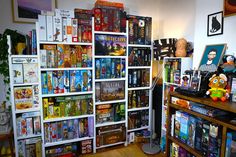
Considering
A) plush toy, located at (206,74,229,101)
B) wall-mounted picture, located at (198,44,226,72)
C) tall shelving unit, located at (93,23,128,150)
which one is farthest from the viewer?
tall shelving unit, located at (93,23,128,150)

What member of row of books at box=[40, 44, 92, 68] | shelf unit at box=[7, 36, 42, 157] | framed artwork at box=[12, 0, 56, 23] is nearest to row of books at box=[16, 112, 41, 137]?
shelf unit at box=[7, 36, 42, 157]

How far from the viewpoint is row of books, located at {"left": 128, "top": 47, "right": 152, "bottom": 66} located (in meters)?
2.46

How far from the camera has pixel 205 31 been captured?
6.05 feet

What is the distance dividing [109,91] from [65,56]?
0.76 meters

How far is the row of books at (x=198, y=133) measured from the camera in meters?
1.31

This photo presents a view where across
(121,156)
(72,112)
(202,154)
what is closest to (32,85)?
(72,112)

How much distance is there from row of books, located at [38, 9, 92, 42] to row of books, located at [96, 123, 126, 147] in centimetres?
126

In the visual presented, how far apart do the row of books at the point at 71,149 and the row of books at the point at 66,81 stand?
0.74 metres

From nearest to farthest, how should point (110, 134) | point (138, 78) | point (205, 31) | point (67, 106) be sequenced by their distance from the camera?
point (205, 31) → point (67, 106) → point (110, 134) → point (138, 78)

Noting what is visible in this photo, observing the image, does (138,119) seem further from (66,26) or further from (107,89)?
(66,26)

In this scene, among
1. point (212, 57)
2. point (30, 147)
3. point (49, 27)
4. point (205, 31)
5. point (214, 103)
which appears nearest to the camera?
point (214, 103)

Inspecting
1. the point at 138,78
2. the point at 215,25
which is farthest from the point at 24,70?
the point at 215,25

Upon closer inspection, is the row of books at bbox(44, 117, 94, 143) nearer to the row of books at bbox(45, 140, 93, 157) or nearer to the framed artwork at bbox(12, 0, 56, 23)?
the row of books at bbox(45, 140, 93, 157)

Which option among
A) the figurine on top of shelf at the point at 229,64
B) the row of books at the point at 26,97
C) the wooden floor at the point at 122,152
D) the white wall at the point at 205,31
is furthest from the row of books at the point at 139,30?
the wooden floor at the point at 122,152
